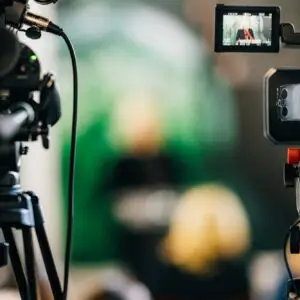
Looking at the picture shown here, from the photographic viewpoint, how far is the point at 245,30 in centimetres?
179

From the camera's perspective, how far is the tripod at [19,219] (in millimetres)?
1132

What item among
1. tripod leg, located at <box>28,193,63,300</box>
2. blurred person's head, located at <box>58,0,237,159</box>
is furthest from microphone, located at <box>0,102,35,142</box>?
blurred person's head, located at <box>58,0,237,159</box>

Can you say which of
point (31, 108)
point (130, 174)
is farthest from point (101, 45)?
point (31, 108)

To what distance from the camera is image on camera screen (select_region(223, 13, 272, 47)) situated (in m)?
1.78

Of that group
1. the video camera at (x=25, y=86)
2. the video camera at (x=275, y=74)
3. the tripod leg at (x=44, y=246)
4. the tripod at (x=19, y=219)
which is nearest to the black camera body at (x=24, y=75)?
the video camera at (x=25, y=86)

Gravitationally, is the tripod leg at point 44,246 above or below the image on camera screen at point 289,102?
below

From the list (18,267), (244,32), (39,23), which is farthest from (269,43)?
(18,267)

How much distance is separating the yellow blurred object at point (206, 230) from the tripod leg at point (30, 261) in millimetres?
571

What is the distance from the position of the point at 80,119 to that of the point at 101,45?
0.21 metres

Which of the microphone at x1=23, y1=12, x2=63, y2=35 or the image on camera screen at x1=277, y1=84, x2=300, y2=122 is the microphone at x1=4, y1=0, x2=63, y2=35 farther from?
the image on camera screen at x1=277, y1=84, x2=300, y2=122

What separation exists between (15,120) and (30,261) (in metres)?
0.38

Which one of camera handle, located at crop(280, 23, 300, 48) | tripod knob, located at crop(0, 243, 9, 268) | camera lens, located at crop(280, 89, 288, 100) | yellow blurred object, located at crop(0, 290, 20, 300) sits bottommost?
yellow blurred object, located at crop(0, 290, 20, 300)

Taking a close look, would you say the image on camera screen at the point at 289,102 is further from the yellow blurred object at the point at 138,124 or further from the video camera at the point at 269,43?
the yellow blurred object at the point at 138,124

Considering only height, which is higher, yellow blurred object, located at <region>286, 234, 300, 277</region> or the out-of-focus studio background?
the out-of-focus studio background
